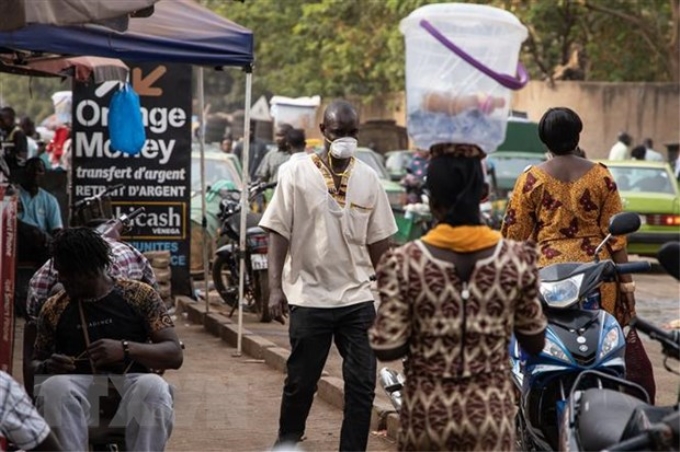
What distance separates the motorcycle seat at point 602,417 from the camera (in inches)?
195

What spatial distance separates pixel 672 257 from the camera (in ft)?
16.3

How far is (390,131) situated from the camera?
44125mm

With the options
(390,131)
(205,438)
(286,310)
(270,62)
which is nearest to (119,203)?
(205,438)

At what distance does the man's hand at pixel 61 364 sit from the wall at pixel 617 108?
3262 centimetres

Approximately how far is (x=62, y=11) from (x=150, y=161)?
9093 millimetres

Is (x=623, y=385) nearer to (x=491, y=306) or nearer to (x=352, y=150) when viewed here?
(x=491, y=306)

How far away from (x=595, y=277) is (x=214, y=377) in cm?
578

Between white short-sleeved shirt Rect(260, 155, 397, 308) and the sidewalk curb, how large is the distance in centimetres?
86

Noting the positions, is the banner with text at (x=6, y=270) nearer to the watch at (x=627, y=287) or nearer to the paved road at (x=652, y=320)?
the paved road at (x=652, y=320)

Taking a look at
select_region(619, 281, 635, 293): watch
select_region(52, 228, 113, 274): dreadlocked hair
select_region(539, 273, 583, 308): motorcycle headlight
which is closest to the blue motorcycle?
select_region(539, 273, 583, 308): motorcycle headlight

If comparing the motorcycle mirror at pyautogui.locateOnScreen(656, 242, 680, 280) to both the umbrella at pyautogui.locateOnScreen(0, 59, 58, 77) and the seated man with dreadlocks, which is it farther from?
the umbrella at pyautogui.locateOnScreen(0, 59, 58, 77)

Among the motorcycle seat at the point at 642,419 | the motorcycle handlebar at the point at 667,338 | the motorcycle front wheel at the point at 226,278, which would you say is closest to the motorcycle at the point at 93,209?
the motorcycle front wheel at the point at 226,278

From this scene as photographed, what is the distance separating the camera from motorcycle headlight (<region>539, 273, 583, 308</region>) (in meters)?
6.23

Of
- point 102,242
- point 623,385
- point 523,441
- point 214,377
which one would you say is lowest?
point 214,377
